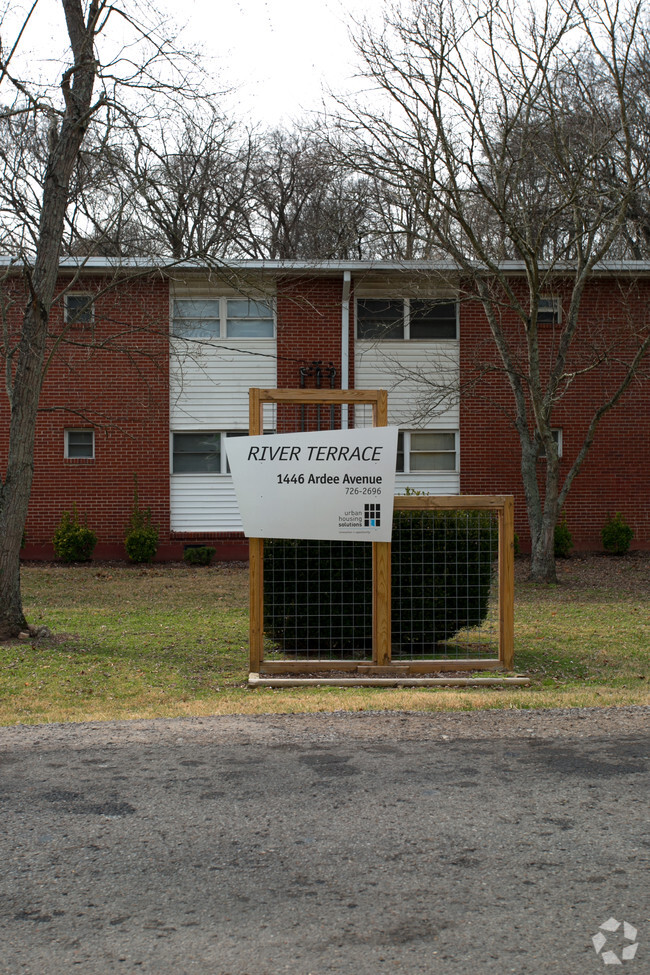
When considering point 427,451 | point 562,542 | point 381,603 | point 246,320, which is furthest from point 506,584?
point 246,320

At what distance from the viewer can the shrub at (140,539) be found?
19.2 m

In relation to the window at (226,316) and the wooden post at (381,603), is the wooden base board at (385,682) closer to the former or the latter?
the wooden post at (381,603)

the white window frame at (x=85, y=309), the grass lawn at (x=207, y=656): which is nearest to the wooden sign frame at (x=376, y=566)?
the grass lawn at (x=207, y=656)

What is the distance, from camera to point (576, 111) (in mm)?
15047

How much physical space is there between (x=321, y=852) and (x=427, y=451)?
55.5 feet

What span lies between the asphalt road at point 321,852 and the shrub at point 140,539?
13.5 meters

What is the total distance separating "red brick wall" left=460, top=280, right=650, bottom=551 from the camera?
65.9 feet

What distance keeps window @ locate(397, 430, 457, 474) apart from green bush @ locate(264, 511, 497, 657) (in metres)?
11.6

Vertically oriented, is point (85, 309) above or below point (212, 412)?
above

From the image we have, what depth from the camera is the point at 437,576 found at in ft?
28.4

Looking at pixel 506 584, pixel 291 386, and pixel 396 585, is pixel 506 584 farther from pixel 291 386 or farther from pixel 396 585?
pixel 291 386

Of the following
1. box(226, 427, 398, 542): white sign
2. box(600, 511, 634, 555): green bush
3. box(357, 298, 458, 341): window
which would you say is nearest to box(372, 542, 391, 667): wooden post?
box(226, 427, 398, 542): white sign

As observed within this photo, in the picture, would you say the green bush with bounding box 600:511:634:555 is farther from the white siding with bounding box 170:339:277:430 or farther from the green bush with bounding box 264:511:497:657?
the green bush with bounding box 264:511:497:657

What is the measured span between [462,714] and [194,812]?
2.70 metres
